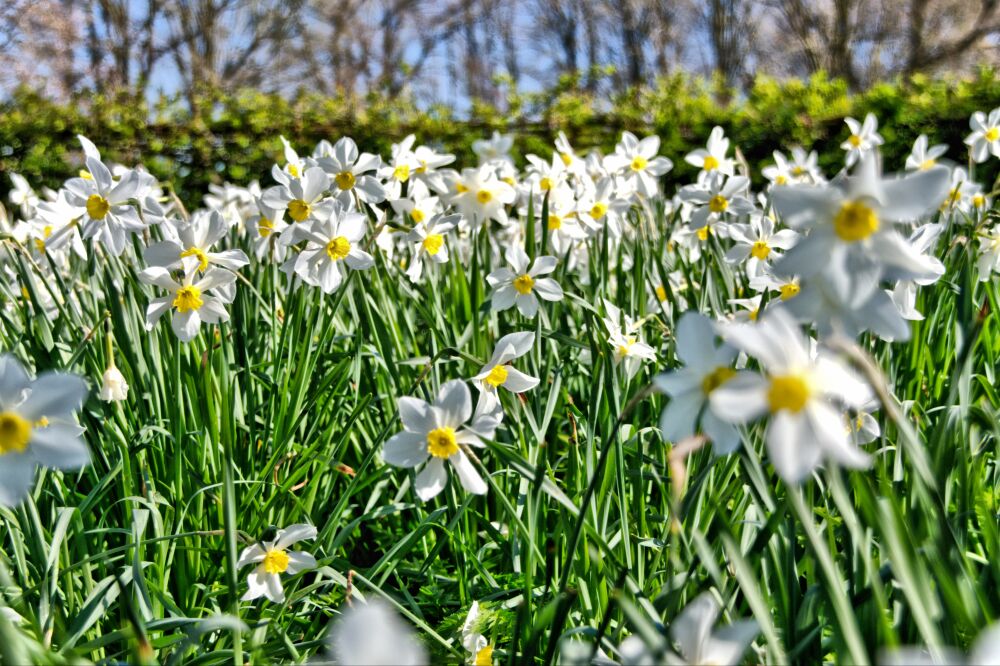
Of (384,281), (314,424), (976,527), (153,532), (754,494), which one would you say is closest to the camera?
(754,494)

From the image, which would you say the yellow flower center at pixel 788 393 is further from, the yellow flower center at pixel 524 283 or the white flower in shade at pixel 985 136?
the white flower in shade at pixel 985 136

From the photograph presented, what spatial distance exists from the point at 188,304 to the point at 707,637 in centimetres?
140

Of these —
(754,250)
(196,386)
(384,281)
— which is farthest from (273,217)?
(754,250)

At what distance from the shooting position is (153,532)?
6.14 ft

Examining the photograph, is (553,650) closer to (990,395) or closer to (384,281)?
(990,395)

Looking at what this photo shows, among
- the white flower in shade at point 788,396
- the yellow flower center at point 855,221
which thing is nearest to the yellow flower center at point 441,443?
the white flower in shade at point 788,396

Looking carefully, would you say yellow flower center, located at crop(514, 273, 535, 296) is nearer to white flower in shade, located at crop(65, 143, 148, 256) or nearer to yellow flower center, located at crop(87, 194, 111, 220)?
white flower in shade, located at crop(65, 143, 148, 256)

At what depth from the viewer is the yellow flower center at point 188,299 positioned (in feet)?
6.11

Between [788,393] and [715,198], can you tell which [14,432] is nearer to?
[788,393]

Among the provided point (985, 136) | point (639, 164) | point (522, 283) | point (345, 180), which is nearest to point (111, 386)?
point (345, 180)

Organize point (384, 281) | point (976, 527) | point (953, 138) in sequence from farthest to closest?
point (953, 138) < point (384, 281) < point (976, 527)

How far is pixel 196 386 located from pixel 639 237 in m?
1.37

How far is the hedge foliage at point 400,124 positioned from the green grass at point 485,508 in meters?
5.22

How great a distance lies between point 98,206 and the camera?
203 cm
